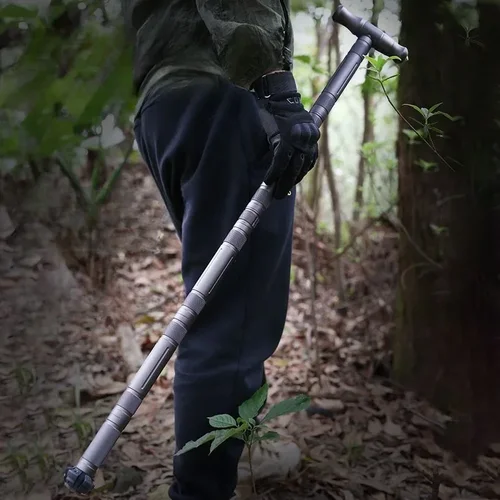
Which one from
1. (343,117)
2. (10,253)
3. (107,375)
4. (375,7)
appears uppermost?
(375,7)

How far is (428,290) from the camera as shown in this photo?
2012 mm

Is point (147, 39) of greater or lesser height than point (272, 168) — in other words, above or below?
above

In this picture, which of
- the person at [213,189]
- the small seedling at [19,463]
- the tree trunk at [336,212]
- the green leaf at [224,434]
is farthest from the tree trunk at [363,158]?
the small seedling at [19,463]

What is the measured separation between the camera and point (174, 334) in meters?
1.27

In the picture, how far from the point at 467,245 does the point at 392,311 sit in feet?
1.80

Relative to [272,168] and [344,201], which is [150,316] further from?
[272,168]

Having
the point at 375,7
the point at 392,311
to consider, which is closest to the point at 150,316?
the point at 392,311

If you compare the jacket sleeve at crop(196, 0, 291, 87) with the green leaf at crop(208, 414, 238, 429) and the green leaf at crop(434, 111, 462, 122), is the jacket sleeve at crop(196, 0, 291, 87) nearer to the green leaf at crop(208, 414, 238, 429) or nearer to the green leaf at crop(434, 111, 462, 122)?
the green leaf at crop(434, 111, 462, 122)

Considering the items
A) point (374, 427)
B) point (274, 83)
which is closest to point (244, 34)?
point (274, 83)

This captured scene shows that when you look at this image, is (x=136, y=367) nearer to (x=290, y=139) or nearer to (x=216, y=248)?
(x=216, y=248)

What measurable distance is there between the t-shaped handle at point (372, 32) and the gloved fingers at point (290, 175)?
16.9 inches

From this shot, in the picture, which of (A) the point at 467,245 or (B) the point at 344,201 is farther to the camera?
(B) the point at 344,201

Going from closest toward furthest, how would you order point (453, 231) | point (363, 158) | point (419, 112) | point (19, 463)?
point (419, 112)
point (19, 463)
point (453, 231)
point (363, 158)

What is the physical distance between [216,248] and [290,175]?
275 millimetres
